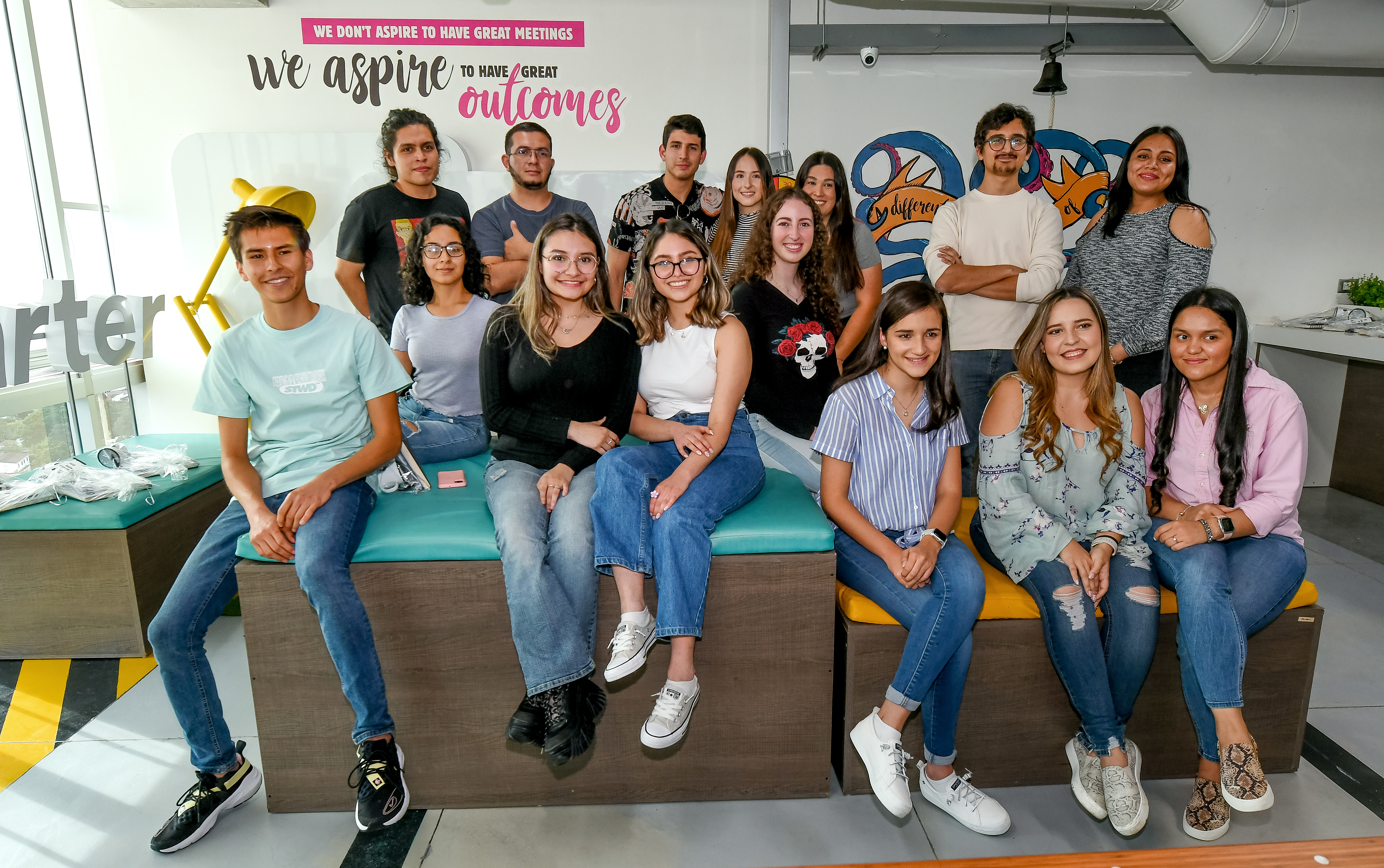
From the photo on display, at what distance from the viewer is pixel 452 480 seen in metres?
2.39

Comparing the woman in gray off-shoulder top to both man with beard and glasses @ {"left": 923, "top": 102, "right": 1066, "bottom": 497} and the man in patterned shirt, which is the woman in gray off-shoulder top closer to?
man with beard and glasses @ {"left": 923, "top": 102, "right": 1066, "bottom": 497}

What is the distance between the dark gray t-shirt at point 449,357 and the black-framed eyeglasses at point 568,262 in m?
0.65

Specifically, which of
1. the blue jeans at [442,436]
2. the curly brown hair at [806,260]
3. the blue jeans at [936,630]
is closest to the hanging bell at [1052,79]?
the curly brown hair at [806,260]

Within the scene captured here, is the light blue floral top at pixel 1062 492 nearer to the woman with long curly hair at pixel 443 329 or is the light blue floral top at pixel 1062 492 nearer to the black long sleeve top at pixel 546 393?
the black long sleeve top at pixel 546 393

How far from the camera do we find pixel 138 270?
4418 millimetres

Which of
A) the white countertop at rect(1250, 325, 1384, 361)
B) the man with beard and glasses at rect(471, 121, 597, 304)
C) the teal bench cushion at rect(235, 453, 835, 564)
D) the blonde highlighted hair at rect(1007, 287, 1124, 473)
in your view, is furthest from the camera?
the white countertop at rect(1250, 325, 1384, 361)

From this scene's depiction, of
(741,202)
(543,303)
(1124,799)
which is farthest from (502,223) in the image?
(1124,799)

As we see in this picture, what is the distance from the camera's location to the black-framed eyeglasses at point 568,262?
224 cm

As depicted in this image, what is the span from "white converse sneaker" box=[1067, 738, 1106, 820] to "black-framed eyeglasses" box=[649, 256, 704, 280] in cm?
162

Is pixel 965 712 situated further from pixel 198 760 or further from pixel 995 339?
pixel 198 760

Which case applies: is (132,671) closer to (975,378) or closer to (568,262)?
(568,262)

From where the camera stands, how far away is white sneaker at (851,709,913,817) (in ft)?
6.13

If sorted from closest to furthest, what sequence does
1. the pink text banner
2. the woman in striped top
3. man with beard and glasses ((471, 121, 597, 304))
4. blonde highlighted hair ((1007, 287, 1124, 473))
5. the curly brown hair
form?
1. blonde highlighted hair ((1007, 287, 1124, 473))
2. the curly brown hair
3. the woman in striped top
4. man with beard and glasses ((471, 121, 597, 304))
5. the pink text banner

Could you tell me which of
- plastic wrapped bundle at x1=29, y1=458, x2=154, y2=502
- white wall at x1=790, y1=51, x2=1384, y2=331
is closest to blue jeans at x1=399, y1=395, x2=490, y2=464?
plastic wrapped bundle at x1=29, y1=458, x2=154, y2=502
